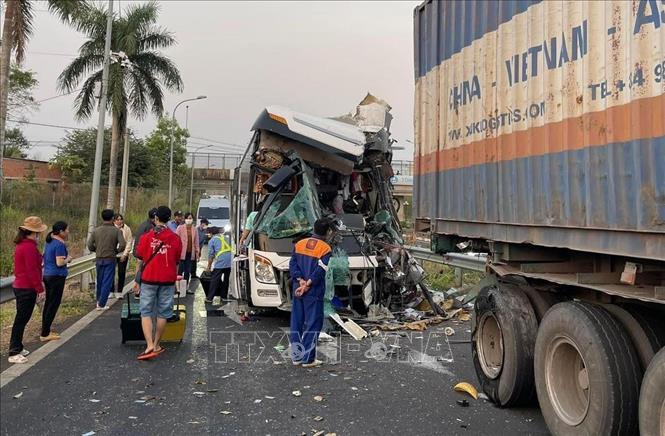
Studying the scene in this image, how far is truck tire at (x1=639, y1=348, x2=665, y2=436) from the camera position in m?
2.88

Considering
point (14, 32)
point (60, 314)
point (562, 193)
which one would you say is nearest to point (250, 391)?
point (562, 193)

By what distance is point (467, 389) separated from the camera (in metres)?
5.08

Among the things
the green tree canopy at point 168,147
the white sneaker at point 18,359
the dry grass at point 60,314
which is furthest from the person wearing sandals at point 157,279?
the green tree canopy at point 168,147

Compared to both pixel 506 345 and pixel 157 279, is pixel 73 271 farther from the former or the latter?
pixel 506 345

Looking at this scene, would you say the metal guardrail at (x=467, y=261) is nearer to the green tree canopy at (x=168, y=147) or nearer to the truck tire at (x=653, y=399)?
the truck tire at (x=653, y=399)

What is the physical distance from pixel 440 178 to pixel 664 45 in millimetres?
2903

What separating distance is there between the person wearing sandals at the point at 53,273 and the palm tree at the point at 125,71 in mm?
19620

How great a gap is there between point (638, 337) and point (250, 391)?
326 centimetres

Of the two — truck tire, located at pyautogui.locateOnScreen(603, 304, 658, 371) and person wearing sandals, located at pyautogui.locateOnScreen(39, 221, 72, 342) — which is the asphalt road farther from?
truck tire, located at pyautogui.locateOnScreen(603, 304, 658, 371)

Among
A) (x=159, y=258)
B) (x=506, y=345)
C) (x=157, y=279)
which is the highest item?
(x=159, y=258)

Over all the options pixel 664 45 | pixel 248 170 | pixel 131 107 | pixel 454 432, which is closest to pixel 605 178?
pixel 664 45

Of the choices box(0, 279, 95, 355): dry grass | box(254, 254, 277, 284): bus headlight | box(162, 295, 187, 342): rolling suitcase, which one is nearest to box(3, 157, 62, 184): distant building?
box(0, 279, 95, 355): dry grass

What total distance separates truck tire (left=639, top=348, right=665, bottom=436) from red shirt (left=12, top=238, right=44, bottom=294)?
598 cm

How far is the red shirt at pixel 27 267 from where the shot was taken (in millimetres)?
6215
